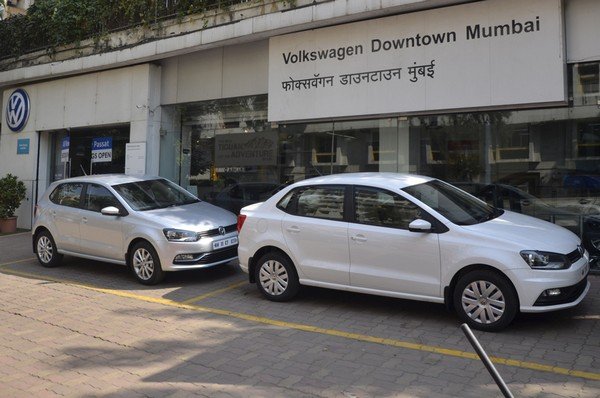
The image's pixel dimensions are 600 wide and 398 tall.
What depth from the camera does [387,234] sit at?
5.97 m

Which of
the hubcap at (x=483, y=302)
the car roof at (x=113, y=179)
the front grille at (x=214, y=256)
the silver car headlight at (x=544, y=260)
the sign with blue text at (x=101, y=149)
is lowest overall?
the hubcap at (x=483, y=302)

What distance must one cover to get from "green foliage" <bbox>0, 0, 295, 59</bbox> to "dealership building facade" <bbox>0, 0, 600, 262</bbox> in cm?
54

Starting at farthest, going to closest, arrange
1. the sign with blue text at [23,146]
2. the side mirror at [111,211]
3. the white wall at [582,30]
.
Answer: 1. the sign with blue text at [23,146]
2. the white wall at [582,30]
3. the side mirror at [111,211]

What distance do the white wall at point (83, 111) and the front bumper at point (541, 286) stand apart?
1035cm

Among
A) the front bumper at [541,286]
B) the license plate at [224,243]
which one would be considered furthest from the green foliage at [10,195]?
the front bumper at [541,286]

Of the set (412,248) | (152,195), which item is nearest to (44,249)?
(152,195)

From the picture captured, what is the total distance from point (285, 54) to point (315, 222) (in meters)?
5.84

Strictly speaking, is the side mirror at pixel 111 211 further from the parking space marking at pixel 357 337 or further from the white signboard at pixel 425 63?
the white signboard at pixel 425 63

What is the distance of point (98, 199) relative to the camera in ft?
29.0

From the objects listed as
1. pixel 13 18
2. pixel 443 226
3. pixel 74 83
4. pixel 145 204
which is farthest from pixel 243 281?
pixel 13 18

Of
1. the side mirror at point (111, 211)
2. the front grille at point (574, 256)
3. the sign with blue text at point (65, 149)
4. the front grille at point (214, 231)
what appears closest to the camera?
the front grille at point (574, 256)

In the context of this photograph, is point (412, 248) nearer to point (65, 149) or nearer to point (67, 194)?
point (67, 194)

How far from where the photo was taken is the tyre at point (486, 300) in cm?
530

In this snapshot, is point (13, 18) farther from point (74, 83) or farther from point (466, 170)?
point (466, 170)
